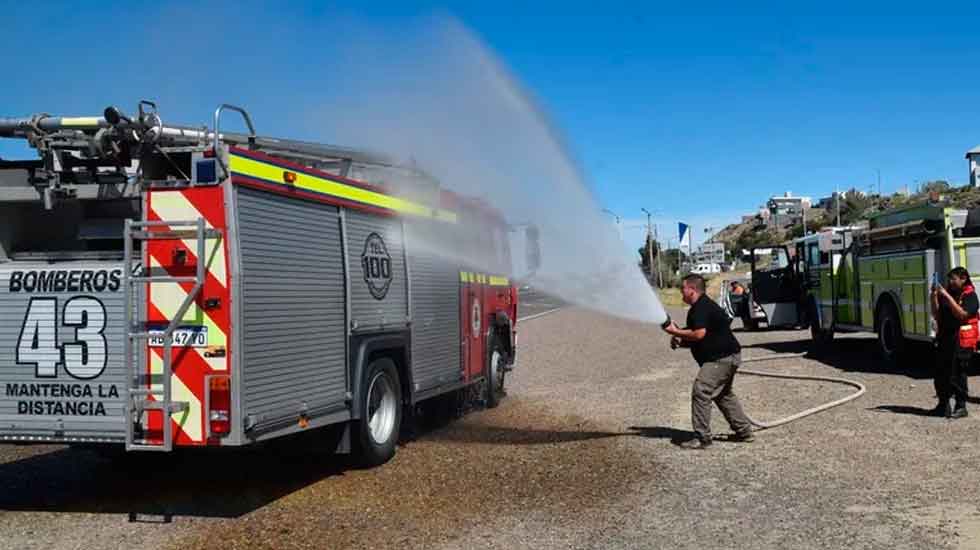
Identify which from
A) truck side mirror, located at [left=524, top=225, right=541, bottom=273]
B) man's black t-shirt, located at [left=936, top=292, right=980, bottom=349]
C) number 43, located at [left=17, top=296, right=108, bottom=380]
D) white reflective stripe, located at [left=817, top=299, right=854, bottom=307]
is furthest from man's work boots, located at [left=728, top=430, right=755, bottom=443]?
white reflective stripe, located at [left=817, top=299, right=854, bottom=307]

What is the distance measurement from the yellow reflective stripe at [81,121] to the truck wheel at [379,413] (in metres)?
3.03

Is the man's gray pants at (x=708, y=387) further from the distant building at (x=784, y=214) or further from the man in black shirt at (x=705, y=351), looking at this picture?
the distant building at (x=784, y=214)

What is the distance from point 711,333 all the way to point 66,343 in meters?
5.98

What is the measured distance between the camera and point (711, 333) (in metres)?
9.56

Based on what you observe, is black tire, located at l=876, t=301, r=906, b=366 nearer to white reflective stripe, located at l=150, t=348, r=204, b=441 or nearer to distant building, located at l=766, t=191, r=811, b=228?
white reflective stripe, located at l=150, t=348, r=204, b=441

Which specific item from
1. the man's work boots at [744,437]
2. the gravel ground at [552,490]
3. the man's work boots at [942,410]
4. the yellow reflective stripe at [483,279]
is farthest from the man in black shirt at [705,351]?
the man's work boots at [942,410]

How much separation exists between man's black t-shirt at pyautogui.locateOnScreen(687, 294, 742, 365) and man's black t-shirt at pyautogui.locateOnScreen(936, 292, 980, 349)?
9.56ft

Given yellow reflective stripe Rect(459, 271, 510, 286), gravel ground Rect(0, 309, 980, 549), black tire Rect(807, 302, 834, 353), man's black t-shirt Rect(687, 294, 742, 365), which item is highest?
yellow reflective stripe Rect(459, 271, 510, 286)

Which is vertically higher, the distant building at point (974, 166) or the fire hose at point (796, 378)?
the distant building at point (974, 166)

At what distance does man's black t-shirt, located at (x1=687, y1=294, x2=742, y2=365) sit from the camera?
9.52 m

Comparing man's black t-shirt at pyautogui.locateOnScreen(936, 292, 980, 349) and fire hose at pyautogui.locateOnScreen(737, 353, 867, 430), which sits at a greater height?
man's black t-shirt at pyautogui.locateOnScreen(936, 292, 980, 349)

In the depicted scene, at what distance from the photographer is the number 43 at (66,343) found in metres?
7.00

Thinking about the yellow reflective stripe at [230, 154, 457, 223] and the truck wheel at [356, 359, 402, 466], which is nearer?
the yellow reflective stripe at [230, 154, 457, 223]

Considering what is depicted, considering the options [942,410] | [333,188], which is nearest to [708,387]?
[942,410]
